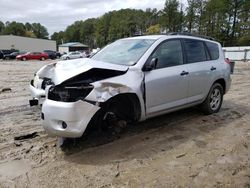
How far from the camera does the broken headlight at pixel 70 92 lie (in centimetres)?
388

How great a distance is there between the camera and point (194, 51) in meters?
5.82

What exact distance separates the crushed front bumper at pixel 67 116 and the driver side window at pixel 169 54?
162 centimetres

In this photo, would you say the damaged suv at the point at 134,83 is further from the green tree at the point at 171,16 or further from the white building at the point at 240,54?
the green tree at the point at 171,16

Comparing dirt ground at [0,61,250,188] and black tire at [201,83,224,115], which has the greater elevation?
black tire at [201,83,224,115]

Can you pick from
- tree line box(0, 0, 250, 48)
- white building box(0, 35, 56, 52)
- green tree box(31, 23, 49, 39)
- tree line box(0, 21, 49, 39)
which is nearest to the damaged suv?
tree line box(0, 0, 250, 48)

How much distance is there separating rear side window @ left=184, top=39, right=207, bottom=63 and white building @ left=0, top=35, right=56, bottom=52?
210 feet

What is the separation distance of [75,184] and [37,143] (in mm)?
1502

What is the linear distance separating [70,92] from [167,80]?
183 centimetres

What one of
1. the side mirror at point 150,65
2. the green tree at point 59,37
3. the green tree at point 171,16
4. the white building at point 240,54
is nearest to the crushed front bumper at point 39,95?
the side mirror at point 150,65

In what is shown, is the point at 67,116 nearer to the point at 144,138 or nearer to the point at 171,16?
the point at 144,138

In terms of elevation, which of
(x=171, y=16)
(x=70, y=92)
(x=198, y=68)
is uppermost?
(x=171, y=16)

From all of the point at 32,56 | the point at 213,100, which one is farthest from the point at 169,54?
the point at 32,56

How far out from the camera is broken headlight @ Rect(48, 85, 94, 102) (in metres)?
3.88

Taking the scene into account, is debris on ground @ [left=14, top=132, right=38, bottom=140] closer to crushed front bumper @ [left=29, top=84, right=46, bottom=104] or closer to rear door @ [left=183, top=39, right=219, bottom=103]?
crushed front bumper @ [left=29, top=84, right=46, bottom=104]
